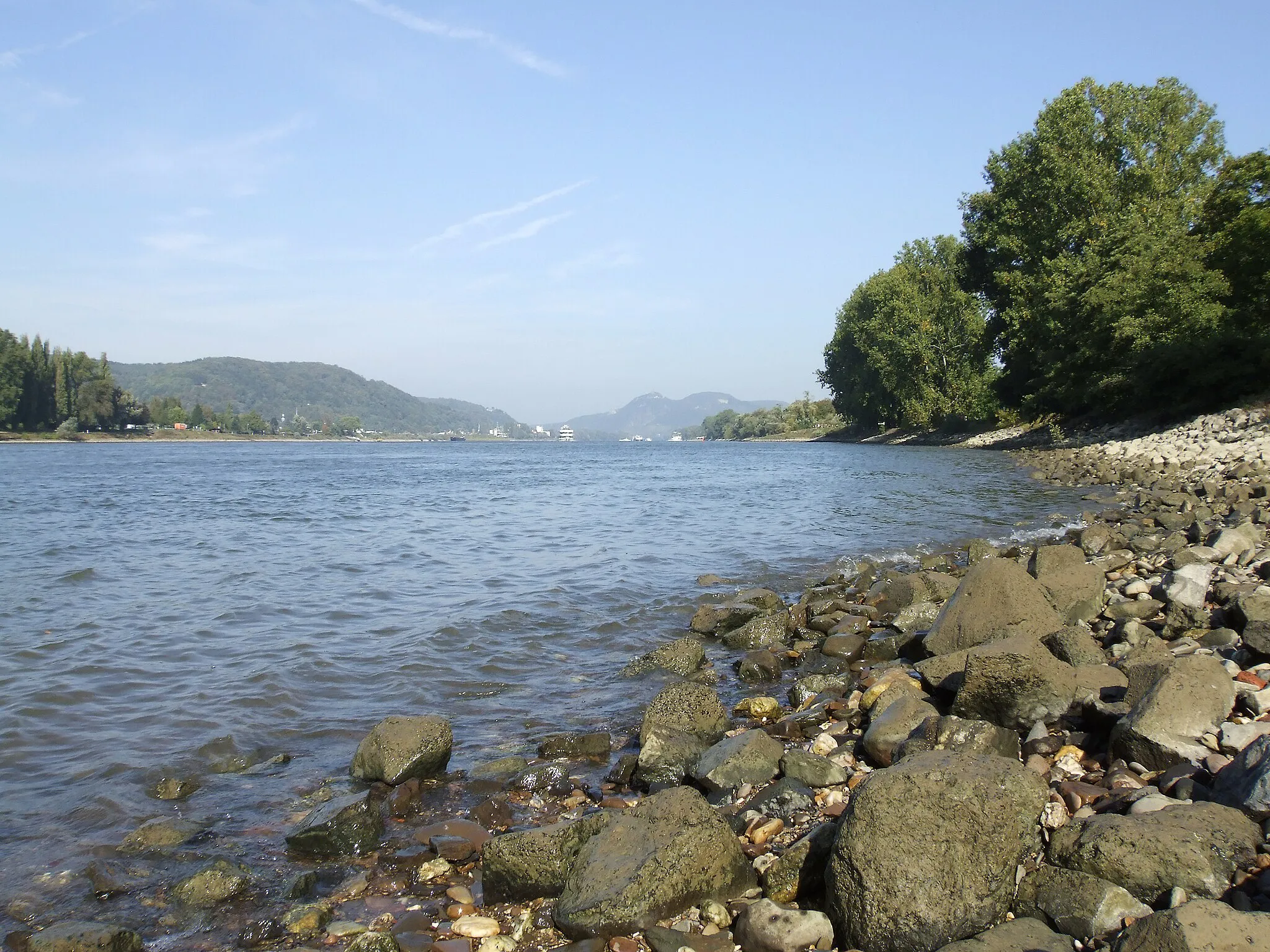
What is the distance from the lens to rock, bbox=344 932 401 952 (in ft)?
15.0

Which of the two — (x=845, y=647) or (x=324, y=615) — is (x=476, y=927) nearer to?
(x=845, y=647)

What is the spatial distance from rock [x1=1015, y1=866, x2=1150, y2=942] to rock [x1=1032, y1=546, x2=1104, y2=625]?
235 inches

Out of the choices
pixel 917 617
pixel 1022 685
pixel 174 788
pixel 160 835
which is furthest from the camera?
pixel 917 617

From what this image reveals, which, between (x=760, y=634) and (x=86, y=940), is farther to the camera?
(x=760, y=634)

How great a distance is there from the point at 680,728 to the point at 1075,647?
380 centimetres

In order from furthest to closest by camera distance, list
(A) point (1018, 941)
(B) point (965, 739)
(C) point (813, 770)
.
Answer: (C) point (813, 770) < (B) point (965, 739) < (A) point (1018, 941)

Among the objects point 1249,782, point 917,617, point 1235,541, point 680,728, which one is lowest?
point 680,728

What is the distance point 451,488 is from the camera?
43844 mm

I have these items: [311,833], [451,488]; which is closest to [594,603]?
[311,833]

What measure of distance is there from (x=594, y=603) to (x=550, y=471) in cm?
4670

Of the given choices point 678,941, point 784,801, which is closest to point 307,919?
point 678,941

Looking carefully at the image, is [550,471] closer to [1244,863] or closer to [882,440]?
[882,440]

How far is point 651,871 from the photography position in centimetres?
480

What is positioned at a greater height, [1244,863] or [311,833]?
[1244,863]
